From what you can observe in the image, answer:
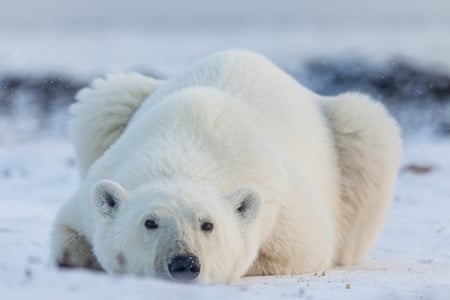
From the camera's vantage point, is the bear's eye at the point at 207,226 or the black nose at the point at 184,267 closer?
the black nose at the point at 184,267

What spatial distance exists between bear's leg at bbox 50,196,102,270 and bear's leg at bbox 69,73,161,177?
141 cm

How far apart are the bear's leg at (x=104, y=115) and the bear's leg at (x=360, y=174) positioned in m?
1.44

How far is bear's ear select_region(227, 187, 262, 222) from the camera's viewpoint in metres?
4.94

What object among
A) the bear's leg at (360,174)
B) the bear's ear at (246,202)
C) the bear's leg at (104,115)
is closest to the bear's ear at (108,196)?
the bear's ear at (246,202)

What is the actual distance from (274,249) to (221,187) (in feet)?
2.04

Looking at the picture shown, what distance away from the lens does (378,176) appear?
681 centimetres

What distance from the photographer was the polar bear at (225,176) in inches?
184

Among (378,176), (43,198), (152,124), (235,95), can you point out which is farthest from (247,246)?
(43,198)

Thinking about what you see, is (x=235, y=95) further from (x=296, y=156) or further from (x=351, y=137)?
(x=351, y=137)

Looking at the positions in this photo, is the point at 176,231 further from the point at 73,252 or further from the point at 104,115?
the point at 104,115

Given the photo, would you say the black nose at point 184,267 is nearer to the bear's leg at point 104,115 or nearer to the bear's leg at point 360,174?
the bear's leg at point 360,174

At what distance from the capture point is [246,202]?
4977mm

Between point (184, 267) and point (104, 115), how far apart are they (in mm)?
3023

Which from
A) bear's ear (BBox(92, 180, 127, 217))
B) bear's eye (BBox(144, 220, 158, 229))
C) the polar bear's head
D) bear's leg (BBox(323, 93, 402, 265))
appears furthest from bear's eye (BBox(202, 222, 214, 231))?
bear's leg (BBox(323, 93, 402, 265))
